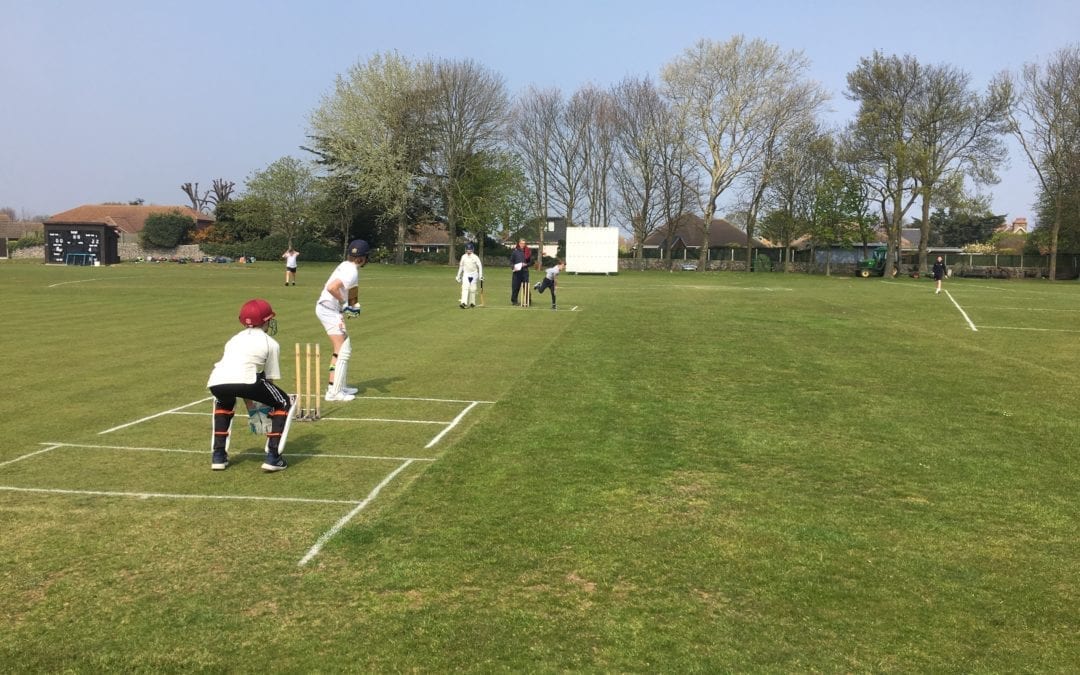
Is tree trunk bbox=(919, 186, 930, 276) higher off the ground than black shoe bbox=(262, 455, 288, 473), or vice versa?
tree trunk bbox=(919, 186, 930, 276)

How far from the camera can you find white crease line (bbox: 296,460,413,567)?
528cm

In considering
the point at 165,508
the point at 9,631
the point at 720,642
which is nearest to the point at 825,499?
the point at 720,642

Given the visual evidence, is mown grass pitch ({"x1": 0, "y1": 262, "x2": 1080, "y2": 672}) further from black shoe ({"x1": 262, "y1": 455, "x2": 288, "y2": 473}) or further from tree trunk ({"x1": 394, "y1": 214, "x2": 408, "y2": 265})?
tree trunk ({"x1": 394, "y1": 214, "x2": 408, "y2": 265})

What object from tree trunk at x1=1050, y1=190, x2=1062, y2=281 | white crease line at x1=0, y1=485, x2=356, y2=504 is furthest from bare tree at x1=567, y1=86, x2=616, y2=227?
white crease line at x1=0, y1=485, x2=356, y2=504

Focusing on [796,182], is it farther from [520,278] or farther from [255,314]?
[255,314]

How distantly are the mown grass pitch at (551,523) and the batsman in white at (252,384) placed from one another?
30 cm

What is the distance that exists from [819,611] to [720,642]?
78 cm

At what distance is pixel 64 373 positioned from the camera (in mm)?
12281

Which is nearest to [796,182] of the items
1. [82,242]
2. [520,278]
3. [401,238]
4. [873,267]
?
[873,267]

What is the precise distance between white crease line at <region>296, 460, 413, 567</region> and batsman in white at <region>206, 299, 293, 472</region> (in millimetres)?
1078

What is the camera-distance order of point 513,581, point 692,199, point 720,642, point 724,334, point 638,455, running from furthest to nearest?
point 692,199, point 724,334, point 638,455, point 513,581, point 720,642

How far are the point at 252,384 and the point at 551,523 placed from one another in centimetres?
308

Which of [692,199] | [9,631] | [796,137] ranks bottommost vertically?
[9,631]

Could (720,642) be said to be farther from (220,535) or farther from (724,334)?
(724,334)
